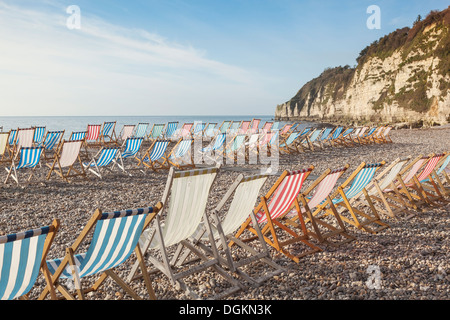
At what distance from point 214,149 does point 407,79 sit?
103ft

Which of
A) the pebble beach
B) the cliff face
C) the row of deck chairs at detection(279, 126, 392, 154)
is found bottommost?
the pebble beach

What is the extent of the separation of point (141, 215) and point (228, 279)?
1.03 m

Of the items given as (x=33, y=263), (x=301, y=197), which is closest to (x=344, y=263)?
(x=301, y=197)

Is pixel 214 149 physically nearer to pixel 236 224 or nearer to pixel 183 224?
pixel 236 224

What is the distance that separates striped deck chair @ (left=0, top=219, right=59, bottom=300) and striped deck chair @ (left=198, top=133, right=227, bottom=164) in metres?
8.82

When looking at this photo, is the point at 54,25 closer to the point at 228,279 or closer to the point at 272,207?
the point at 272,207

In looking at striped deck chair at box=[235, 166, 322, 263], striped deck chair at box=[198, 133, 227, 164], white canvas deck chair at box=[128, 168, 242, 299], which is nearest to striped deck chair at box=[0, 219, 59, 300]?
white canvas deck chair at box=[128, 168, 242, 299]

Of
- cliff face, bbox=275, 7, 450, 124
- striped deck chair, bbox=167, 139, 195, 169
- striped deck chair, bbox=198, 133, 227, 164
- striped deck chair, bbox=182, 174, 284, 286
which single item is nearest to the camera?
striped deck chair, bbox=182, 174, 284, 286

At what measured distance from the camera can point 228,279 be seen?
3025 millimetres

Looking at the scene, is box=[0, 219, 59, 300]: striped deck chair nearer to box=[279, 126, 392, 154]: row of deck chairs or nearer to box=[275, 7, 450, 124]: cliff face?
box=[279, 126, 392, 154]: row of deck chairs

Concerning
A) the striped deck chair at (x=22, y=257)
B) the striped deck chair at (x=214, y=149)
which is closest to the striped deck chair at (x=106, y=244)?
the striped deck chair at (x=22, y=257)

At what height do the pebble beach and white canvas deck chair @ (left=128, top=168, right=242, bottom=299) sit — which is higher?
white canvas deck chair @ (left=128, top=168, right=242, bottom=299)

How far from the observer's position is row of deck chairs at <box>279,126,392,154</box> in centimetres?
1284
